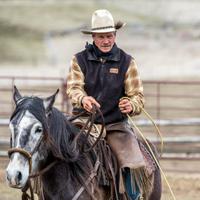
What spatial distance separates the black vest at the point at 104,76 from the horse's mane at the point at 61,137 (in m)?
0.42

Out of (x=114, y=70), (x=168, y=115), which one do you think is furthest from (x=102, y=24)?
(x=168, y=115)

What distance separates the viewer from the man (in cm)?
628

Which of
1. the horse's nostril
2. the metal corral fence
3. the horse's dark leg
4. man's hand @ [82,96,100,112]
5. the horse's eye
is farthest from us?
the metal corral fence

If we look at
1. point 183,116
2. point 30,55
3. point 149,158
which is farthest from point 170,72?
point 149,158

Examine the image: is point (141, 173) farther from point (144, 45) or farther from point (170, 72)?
point (144, 45)

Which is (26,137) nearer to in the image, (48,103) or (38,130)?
(38,130)

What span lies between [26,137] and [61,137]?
48cm

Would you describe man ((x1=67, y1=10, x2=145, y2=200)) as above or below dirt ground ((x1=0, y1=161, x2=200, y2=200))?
above

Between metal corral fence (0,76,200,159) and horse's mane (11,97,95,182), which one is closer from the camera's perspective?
horse's mane (11,97,95,182)

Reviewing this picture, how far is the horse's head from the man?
2.72 feet

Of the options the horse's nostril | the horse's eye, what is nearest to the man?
the horse's eye

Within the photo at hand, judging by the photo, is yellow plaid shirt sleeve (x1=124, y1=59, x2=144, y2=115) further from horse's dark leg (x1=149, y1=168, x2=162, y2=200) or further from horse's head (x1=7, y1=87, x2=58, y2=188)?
horse's head (x1=7, y1=87, x2=58, y2=188)

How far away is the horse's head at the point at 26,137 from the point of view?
5.11m

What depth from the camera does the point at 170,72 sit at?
3509 centimetres
